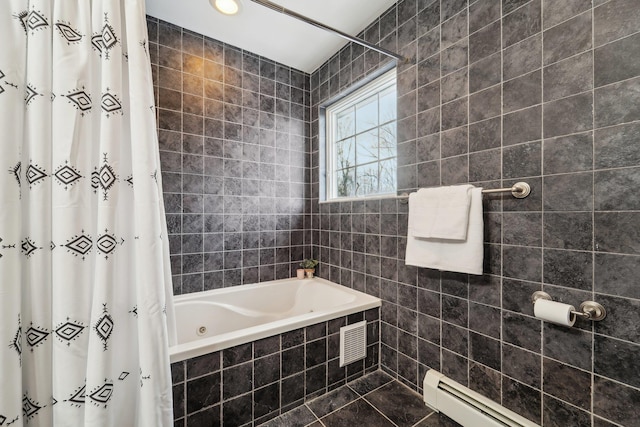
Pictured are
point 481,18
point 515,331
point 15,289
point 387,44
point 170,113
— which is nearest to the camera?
point 15,289

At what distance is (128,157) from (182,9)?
1502mm

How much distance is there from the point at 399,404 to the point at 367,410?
0.20m

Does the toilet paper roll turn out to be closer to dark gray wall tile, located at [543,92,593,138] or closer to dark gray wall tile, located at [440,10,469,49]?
dark gray wall tile, located at [543,92,593,138]

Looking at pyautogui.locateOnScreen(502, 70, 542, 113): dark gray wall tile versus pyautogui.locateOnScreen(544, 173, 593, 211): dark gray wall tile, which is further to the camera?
pyautogui.locateOnScreen(502, 70, 542, 113): dark gray wall tile

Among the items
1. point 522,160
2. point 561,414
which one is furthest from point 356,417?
point 522,160

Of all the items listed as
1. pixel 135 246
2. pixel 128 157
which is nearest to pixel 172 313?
pixel 135 246

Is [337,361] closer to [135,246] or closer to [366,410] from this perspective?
[366,410]

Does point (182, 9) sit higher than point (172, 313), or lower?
higher

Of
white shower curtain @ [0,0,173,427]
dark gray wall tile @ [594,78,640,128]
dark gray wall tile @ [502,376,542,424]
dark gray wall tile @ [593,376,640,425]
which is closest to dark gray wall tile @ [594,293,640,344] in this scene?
dark gray wall tile @ [593,376,640,425]

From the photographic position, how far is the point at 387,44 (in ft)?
5.97

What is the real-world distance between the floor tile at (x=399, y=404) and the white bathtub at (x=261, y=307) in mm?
493

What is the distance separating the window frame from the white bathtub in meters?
0.81

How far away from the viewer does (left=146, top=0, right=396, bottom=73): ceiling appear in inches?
70.1

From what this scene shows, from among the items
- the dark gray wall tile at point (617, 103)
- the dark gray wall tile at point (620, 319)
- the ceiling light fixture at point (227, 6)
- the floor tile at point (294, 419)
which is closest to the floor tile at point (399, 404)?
the floor tile at point (294, 419)
